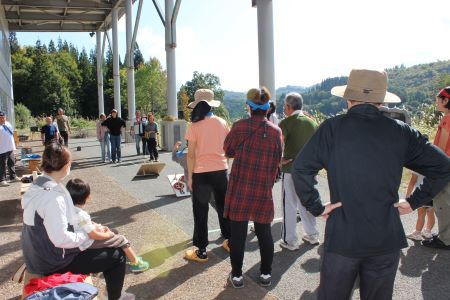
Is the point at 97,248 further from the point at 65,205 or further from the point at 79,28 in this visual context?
the point at 79,28

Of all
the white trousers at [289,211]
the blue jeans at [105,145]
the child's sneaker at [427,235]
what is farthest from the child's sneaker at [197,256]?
the blue jeans at [105,145]

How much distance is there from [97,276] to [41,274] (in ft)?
4.90

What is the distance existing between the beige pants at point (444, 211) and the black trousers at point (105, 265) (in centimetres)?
374

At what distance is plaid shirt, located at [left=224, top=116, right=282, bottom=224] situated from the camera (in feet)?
12.3

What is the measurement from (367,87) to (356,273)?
3.49ft

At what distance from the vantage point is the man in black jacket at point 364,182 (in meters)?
2.18

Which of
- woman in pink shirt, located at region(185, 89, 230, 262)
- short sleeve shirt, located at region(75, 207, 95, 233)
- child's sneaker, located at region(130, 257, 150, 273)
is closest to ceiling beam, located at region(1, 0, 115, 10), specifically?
woman in pink shirt, located at region(185, 89, 230, 262)

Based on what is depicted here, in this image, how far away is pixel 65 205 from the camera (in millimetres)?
2836

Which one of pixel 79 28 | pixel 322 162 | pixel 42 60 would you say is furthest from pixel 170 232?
pixel 42 60

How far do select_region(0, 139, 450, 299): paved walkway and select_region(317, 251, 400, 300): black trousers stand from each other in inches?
15.1

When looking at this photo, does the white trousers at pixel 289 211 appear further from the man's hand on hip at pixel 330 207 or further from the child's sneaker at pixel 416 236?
the man's hand on hip at pixel 330 207

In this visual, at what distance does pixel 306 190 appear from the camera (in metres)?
2.30

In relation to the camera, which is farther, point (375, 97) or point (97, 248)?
point (97, 248)

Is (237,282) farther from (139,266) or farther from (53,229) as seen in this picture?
(53,229)
